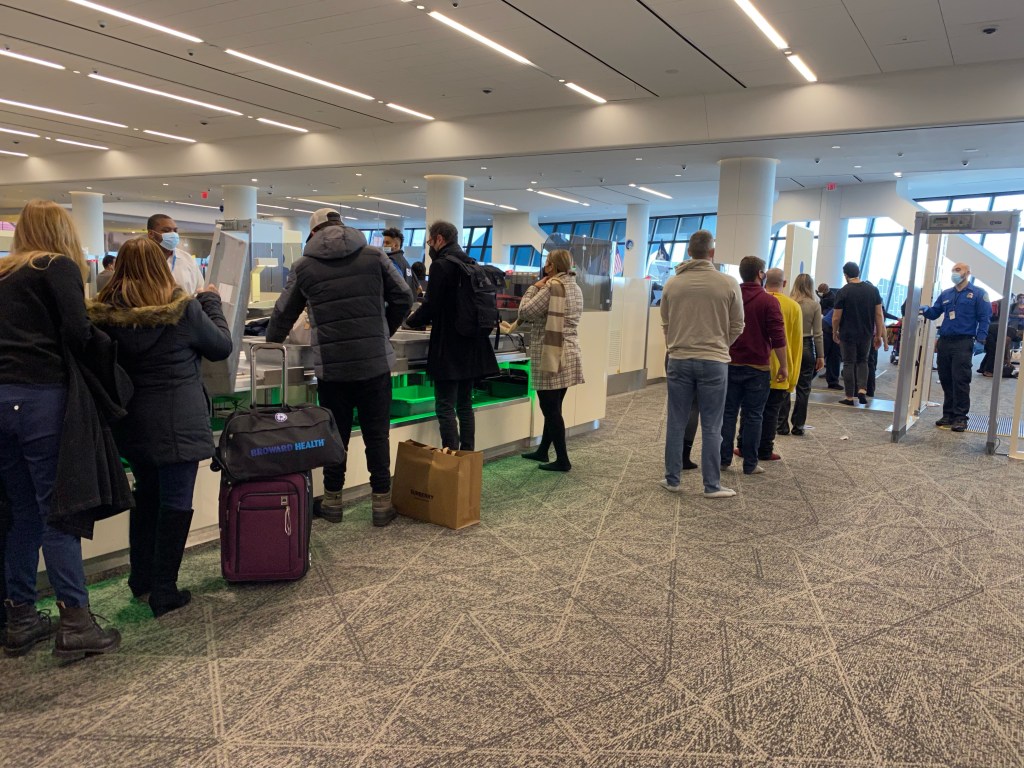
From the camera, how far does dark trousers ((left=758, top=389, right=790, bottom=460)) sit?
5.31m

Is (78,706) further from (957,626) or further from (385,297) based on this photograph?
(957,626)

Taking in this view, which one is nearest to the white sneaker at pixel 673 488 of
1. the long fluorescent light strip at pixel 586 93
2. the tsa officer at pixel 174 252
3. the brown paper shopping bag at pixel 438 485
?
the brown paper shopping bag at pixel 438 485

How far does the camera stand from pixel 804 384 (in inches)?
251

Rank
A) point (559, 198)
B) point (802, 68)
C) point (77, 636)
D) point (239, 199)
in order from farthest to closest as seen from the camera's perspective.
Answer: point (559, 198)
point (239, 199)
point (802, 68)
point (77, 636)

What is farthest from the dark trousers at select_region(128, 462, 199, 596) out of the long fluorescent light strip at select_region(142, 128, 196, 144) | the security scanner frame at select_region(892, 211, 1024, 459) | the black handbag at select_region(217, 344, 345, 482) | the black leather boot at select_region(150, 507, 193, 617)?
the long fluorescent light strip at select_region(142, 128, 196, 144)

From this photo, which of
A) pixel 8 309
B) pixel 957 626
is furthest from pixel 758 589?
pixel 8 309

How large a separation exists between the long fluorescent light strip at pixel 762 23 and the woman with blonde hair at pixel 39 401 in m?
6.79

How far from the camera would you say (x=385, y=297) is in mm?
3605

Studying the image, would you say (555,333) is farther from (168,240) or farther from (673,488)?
(168,240)

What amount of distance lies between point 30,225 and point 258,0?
6324 millimetres

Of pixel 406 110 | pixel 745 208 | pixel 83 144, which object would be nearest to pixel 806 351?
pixel 745 208

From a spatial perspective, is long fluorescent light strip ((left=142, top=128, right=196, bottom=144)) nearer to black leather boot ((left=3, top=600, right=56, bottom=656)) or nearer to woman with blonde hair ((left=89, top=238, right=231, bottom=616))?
woman with blonde hair ((left=89, top=238, right=231, bottom=616))

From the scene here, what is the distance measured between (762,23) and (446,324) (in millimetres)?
5651

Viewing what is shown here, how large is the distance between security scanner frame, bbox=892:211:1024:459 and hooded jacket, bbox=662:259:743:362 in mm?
2747
